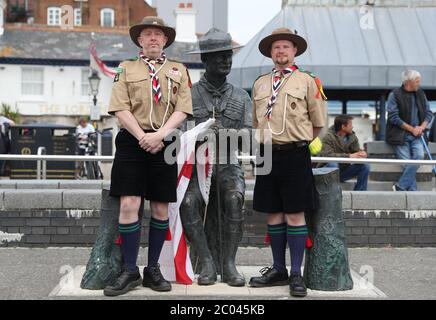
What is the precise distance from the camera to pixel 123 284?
509cm

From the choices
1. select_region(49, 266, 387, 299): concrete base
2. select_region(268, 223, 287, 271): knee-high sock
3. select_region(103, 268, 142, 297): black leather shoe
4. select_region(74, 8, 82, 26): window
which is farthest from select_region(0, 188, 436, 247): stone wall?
select_region(74, 8, 82, 26): window

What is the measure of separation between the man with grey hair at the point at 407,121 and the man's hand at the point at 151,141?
5.31 metres

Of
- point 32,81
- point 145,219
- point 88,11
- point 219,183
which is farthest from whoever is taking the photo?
point 88,11

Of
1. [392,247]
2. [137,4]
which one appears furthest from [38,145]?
[137,4]

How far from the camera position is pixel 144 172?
508 cm

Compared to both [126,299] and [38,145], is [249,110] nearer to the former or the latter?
[126,299]

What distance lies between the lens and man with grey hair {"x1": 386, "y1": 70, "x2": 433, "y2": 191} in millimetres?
9359

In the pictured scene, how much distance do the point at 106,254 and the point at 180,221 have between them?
68cm

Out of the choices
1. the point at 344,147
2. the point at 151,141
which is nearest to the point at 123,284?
the point at 151,141

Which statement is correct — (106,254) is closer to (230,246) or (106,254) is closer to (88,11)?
(230,246)

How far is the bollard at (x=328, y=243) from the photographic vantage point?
17.6 ft

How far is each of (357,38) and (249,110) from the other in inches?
506

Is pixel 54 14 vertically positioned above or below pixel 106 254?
above

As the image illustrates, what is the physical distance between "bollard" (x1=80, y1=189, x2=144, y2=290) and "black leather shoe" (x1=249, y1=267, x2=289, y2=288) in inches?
42.7
